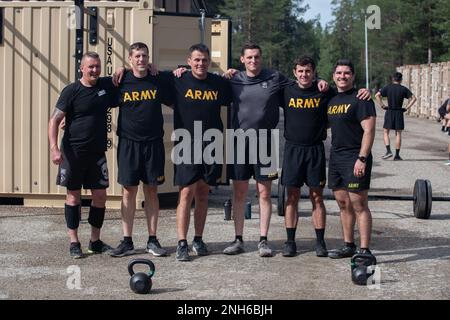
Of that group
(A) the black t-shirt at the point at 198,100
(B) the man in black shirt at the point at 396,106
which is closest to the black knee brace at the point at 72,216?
(A) the black t-shirt at the point at 198,100

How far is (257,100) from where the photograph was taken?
24.2ft

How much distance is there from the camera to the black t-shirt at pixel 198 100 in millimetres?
7254

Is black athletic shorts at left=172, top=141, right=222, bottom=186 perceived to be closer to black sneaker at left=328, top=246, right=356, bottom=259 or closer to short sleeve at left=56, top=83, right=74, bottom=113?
short sleeve at left=56, top=83, right=74, bottom=113

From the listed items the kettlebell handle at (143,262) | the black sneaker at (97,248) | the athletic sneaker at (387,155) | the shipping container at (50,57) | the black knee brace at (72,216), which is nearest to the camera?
the kettlebell handle at (143,262)

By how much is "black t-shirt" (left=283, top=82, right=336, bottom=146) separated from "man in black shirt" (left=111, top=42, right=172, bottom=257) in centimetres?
119

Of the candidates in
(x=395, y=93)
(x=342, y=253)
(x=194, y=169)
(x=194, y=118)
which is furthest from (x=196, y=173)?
(x=395, y=93)

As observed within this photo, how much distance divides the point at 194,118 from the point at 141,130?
1.73ft

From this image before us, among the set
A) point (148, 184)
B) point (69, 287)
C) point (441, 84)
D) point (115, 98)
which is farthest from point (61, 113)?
point (441, 84)

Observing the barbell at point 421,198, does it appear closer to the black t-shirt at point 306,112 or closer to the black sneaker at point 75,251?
the black t-shirt at point 306,112

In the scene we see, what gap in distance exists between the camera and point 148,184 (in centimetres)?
739

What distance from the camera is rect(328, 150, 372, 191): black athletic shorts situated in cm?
704

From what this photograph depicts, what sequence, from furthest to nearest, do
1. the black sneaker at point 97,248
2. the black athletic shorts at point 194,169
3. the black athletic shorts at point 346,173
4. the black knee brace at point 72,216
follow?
the black sneaker at point 97,248 → the black knee brace at point 72,216 → the black athletic shorts at point 194,169 → the black athletic shorts at point 346,173

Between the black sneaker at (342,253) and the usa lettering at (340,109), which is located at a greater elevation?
the usa lettering at (340,109)

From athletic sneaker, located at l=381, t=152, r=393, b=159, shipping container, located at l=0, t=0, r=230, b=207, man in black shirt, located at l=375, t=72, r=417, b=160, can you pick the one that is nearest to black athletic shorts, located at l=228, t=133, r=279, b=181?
shipping container, located at l=0, t=0, r=230, b=207
